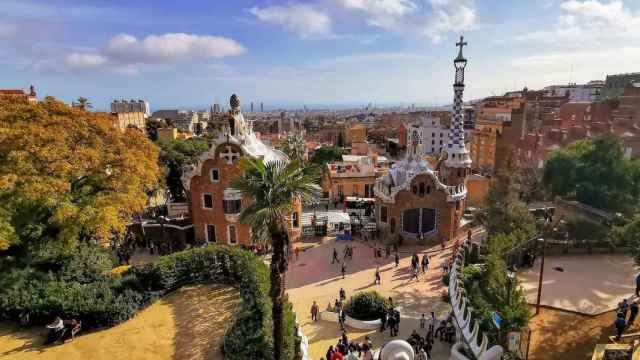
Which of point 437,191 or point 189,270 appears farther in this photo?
point 437,191

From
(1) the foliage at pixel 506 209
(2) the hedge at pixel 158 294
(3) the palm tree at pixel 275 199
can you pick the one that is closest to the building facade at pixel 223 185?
(2) the hedge at pixel 158 294

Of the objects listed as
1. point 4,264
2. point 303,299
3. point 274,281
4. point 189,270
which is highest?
point 274,281

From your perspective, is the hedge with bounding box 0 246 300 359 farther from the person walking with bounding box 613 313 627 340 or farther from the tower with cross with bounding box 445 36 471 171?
the tower with cross with bounding box 445 36 471 171

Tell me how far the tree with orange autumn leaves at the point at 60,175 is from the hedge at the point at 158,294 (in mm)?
2666

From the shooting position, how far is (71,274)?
23578 mm

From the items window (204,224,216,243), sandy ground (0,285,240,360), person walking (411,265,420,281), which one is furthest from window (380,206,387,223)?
sandy ground (0,285,240,360)

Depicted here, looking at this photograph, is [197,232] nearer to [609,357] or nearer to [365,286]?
[365,286]

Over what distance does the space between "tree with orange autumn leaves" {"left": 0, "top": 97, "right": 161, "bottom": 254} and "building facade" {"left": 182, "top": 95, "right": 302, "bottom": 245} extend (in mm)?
6783

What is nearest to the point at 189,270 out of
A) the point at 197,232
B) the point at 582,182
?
the point at 197,232

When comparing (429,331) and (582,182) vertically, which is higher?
(582,182)

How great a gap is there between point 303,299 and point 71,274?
45.2 ft

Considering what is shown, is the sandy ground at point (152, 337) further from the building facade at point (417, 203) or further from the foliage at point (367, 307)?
the building facade at point (417, 203)

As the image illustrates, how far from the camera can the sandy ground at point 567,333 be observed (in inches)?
688

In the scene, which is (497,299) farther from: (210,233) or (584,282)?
(210,233)
